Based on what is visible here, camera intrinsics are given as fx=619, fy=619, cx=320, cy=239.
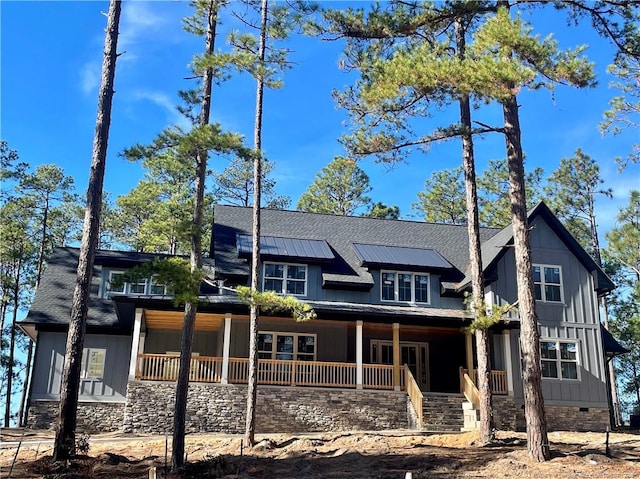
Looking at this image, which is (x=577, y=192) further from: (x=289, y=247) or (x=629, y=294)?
(x=289, y=247)

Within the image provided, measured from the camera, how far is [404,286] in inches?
823

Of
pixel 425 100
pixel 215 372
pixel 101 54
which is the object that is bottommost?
pixel 215 372

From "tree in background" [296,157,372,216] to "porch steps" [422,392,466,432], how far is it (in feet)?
60.7

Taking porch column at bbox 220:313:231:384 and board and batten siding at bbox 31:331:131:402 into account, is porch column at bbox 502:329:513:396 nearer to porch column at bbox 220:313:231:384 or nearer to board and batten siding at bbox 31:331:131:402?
porch column at bbox 220:313:231:384

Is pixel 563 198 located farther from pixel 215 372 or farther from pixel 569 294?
pixel 215 372

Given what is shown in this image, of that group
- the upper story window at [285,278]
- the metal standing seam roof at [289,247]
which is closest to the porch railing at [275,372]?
the upper story window at [285,278]

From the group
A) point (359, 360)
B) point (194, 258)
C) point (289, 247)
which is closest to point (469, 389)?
point (359, 360)

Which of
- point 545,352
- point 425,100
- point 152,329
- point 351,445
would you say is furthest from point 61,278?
point 545,352

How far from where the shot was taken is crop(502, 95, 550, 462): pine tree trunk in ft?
Answer: 34.8

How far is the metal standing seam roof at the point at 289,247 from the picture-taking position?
20256 millimetres

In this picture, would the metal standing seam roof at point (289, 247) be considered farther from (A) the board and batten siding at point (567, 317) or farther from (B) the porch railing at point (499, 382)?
(B) the porch railing at point (499, 382)

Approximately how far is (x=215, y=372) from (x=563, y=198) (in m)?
21.9

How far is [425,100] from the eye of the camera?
485 inches

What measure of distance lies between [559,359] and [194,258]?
12651 mm
